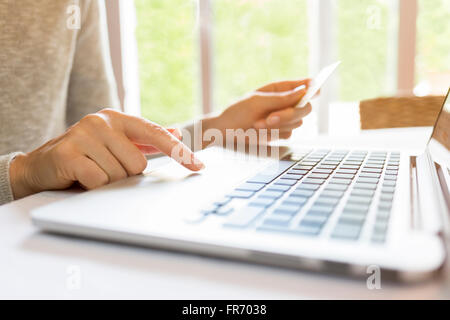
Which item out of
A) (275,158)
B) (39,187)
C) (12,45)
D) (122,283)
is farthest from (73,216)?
(12,45)

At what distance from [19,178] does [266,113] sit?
452 millimetres

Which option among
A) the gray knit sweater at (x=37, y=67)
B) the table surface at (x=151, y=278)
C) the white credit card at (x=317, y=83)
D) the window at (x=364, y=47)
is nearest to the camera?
the table surface at (x=151, y=278)

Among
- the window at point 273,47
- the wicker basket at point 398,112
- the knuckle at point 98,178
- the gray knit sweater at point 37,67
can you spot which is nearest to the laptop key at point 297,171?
the knuckle at point 98,178

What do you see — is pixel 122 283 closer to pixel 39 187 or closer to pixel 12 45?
pixel 39 187

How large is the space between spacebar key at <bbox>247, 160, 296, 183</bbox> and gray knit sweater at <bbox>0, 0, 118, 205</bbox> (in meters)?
0.53

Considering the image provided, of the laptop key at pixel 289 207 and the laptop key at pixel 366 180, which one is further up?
the laptop key at pixel 289 207

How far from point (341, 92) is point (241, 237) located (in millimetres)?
2975

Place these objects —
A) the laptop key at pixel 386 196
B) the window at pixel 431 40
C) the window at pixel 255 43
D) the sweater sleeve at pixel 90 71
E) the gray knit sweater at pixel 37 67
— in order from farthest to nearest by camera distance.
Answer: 1. the window at pixel 255 43
2. the window at pixel 431 40
3. the sweater sleeve at pixel 90 71
4. the gray knit sweater at pixel 37 67
5. the laptop key at pixel 386 196

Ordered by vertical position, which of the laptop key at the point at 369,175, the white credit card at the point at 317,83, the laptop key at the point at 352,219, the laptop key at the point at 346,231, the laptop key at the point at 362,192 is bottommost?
the laptop key at the point at 369,175

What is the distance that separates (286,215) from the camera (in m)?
0.27

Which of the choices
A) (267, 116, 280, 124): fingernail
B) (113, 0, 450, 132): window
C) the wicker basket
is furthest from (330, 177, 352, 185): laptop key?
(113, 0, 450, 132): window

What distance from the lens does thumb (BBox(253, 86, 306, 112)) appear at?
2.32 ft

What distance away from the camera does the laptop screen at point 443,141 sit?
43cm

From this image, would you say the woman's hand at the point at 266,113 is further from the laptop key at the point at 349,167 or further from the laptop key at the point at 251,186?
the laptop key at the point at 251,186
